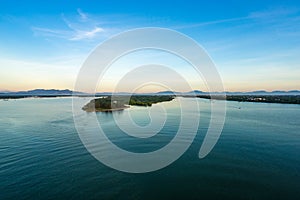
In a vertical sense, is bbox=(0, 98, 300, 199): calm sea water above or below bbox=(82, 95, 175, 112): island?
below

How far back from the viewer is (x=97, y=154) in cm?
1853

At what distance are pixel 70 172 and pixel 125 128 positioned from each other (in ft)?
49.0

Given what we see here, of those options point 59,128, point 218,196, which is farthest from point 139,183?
point 59,128

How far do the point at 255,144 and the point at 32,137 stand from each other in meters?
23.7

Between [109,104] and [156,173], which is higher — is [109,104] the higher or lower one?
the higher one

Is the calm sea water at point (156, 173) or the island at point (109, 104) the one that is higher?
the island at point (109, 104)

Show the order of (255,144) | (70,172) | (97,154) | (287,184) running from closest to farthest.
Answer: (287,184)
(70,172)
(97,154)
(255,144)

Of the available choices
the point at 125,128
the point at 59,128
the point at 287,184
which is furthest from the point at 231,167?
the point at 59,128

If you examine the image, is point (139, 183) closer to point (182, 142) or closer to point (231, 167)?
point (231, 167)

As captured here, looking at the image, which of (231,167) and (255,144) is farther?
(255,144)

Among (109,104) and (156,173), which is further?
(109,104)

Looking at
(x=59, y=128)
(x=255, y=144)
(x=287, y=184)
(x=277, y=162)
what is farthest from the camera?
(x=59, y=128)

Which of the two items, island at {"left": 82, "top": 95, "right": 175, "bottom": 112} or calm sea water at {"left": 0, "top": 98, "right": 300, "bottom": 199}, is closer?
calm sea water at {"left": 0, "top": 98, "right": 300, "bottom": 199}

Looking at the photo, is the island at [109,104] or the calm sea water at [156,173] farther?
the island at [109,104]
